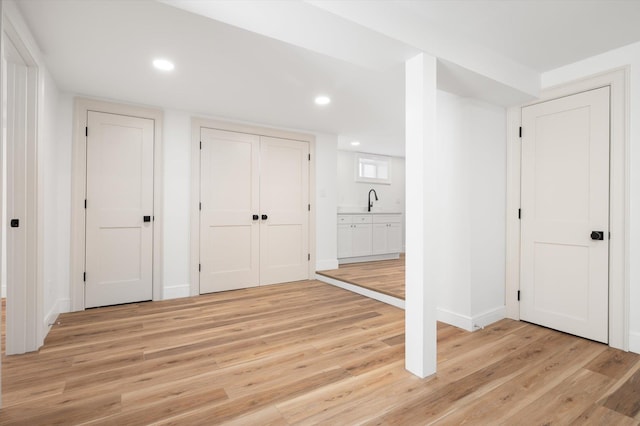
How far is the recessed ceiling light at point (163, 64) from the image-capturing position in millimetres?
2699

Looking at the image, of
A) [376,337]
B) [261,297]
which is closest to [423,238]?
[376,337]

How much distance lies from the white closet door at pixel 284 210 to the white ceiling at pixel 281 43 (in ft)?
4.12

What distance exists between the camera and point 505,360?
2373 mm

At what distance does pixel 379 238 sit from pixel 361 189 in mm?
1278

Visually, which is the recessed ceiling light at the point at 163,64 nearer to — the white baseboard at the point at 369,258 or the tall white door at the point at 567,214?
the tall white door at the point at 567,214

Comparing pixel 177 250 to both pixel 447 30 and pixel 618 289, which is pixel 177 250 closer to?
pixel 447 30

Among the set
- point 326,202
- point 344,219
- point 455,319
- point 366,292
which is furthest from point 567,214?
point 344,219

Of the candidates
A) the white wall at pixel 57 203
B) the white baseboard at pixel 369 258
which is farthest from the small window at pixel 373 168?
the white wall at pixel 57 203

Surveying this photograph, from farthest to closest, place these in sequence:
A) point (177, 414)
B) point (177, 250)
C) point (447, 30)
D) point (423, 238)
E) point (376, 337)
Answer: point (177, 250)
point (376, 337)
point (447, 30)
point (423, 238)
point (177, 414)

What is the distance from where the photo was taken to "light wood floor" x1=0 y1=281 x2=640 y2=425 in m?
1.75

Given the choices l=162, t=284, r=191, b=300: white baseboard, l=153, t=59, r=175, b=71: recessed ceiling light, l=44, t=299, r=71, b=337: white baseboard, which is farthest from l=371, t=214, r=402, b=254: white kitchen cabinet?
l=44, t=299, r=71, b=337: white baseboard

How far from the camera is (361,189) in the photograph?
7.12 meters

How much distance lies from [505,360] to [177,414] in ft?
7.41

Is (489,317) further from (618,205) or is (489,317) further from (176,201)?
(176,201)
